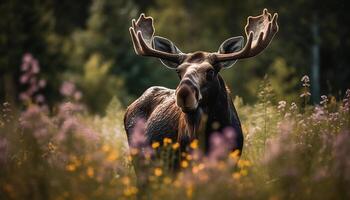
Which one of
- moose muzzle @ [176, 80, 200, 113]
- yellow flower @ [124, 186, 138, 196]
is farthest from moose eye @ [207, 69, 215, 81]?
yellow flower @ [124, 186, 138, 196]

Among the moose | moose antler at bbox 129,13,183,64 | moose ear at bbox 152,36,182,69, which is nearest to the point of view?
the moose

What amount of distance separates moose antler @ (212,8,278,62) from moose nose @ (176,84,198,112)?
3.30 ft

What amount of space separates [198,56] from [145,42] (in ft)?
3.60

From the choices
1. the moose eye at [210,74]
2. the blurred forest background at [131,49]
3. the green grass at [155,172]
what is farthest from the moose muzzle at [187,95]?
the blurred forest background at [131,49]

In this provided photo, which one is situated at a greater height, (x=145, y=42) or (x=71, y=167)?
(x=145, y=42)

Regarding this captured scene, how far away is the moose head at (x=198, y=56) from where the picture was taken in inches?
270

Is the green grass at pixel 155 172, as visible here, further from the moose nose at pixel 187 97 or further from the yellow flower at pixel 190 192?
the moose nose at pixel 187 97

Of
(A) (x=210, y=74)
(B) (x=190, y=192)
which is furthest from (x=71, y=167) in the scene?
(A) (x=210, y=74)

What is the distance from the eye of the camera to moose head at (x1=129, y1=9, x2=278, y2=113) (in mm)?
6863

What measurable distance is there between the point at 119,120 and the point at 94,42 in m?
26.2

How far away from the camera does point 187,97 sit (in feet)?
22.2

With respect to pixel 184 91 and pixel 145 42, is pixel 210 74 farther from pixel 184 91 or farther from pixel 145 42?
pixel 145 42

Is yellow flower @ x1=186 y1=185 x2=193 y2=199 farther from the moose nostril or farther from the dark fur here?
the dark fur

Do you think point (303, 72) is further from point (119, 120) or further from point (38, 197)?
point (38, 197)
